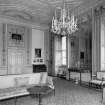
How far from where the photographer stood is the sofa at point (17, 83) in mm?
3530

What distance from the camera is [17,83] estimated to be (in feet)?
13.9

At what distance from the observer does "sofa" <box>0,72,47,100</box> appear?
353 centimetres

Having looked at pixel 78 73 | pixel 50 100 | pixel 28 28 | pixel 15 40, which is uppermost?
pixel 28 28

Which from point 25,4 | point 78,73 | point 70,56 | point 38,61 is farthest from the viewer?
point 38,61

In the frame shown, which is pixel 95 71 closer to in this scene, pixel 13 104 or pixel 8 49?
pixel 13 104

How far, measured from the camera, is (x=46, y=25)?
9211 millimetres

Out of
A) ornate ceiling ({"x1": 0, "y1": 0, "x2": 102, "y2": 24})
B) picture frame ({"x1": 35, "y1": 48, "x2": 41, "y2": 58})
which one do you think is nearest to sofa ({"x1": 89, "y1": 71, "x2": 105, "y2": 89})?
ornate ceiling ({"x1": 0, "y1": 0, "x2": 102, "y2": 24})

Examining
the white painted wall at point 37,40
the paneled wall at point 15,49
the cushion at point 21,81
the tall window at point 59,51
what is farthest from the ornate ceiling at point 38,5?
the cushion at point 21,81

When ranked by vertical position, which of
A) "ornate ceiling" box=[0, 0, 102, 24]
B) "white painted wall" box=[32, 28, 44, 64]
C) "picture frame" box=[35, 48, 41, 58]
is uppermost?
"ornate ceiling" box=[0, 0, 102, 24]

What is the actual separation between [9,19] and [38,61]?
12.4 feet

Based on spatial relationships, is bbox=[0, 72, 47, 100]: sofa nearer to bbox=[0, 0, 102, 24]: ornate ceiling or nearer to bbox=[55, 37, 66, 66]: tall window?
bbox=[0, 0, 102, 24]: ornate ceiling

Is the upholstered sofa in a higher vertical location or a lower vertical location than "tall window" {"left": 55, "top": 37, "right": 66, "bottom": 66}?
lower

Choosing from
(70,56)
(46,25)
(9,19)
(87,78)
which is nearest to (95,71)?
(87,78)

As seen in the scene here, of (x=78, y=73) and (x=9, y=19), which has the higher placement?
(x=9, y=19)
